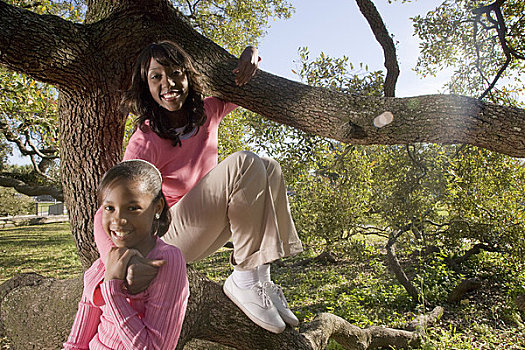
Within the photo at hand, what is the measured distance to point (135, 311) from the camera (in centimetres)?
112

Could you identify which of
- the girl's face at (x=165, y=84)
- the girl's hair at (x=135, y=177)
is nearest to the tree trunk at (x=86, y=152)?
the girl's face at (x=165, y=84)

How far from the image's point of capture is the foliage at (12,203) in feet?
57.4

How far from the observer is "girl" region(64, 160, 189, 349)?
108 centimetres

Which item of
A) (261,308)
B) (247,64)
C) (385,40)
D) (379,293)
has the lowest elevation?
(379,293)

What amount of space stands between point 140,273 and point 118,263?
69 mm

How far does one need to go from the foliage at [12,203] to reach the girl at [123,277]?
1971cm

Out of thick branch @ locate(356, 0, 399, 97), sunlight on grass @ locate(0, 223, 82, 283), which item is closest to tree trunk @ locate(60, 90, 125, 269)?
thick branch @ locate(356, 0, 399, 97)

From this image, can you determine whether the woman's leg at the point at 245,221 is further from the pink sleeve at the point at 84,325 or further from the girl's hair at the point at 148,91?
the pink sleeve at the point at 84,325

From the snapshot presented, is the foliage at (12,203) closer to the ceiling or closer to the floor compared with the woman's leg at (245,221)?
closer to the floor

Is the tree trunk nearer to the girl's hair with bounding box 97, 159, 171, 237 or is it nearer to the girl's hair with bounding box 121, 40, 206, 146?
the girl's hair with bounding box 121, 40, 206, 146

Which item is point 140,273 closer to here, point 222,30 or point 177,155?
point 177,155

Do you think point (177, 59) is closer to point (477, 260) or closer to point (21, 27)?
point (21, 27)

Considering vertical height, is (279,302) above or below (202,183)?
below

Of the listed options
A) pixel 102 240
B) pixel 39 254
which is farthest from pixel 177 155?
pixel 39 254
